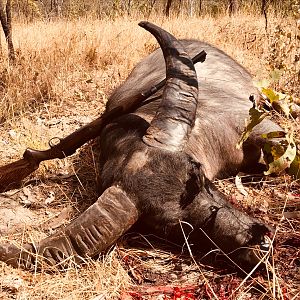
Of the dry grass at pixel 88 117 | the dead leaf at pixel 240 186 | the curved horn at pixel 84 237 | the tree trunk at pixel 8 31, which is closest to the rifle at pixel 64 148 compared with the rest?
the dry grass at pixel 88 117

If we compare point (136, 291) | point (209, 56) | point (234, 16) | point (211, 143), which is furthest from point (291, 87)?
point (234, 16)

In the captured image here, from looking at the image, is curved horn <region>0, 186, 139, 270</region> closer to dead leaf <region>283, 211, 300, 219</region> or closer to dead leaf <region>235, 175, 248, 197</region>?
dead leaf <region>283, 211, 300, 219</region>

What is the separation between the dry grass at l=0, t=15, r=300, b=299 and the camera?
2816mm

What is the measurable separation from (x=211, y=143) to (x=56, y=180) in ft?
4.17

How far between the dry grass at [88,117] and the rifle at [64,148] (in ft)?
0.73

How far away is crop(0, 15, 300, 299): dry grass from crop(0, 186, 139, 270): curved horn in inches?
3.0

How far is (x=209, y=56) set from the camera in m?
5.25

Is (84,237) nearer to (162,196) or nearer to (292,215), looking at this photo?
(162,196)

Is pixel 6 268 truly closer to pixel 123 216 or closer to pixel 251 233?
pixel 123 216

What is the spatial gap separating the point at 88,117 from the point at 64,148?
181cm

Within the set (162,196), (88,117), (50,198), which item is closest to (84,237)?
(162,196)

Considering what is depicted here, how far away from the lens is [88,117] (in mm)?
5672

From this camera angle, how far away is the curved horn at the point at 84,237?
9.39 feet

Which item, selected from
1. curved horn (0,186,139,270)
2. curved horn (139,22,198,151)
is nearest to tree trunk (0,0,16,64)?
curved horn (139,22,198,151)
